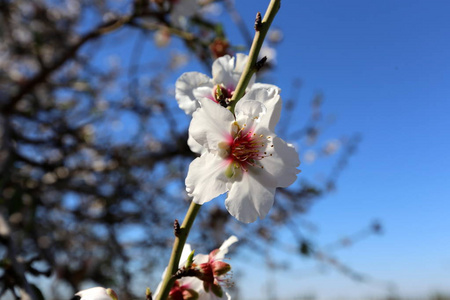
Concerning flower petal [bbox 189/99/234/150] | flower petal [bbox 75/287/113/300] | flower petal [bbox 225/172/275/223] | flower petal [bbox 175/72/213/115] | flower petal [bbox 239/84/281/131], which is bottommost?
flower petal [bbox 75/287/113/300]

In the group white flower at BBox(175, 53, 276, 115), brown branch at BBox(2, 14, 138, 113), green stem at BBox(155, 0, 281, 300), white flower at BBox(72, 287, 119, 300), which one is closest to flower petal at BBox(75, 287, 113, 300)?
white flower at BBox(72, 287, 119, 300)


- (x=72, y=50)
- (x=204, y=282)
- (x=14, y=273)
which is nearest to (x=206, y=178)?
(x=204, y=282)

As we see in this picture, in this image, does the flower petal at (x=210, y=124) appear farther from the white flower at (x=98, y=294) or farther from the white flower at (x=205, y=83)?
the white flower at (x=98, y=294)

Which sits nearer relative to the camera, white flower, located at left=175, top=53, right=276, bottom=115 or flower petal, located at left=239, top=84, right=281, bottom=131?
flower petal, located at left=239, top=84, right=281, bottom=131

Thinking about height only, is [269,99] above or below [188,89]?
below

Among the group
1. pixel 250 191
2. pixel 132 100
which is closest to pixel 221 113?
pixel 250 191

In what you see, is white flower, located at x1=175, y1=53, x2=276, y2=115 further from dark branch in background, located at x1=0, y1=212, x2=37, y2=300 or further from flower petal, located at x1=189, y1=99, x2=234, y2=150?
dark branch in background, located at x1=0, y1=212, x2=37, y2=300

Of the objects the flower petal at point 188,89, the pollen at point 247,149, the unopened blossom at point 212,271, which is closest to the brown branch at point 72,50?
the flower petal at point 188,89

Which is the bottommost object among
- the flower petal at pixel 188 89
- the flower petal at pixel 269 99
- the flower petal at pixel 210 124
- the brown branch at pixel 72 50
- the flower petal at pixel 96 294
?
the flower petal at pixel 96 294

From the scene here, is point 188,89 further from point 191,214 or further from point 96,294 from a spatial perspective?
point 96,294
